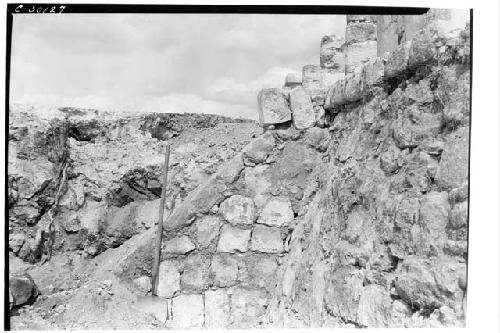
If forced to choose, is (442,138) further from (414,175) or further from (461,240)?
(461,240)

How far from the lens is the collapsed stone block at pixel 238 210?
205 inches

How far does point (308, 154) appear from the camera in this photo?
5293 millimetres

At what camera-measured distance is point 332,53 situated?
6250 millimetres

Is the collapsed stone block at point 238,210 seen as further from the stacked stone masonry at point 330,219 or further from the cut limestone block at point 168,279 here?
the cut limestone block at point 168,279

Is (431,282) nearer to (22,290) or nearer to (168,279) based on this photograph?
(168,279)

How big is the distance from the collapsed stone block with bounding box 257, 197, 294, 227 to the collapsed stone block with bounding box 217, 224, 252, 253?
8.9 inches

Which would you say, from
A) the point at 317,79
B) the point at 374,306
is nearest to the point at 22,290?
the point at 374,306

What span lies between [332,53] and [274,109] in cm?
145

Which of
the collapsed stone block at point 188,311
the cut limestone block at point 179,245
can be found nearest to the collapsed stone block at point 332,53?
the cut limestone block at point 179,245

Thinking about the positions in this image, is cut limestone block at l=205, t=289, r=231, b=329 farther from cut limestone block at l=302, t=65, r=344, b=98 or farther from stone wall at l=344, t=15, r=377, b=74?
stone wall at l=344, t=15, r=377, b=74

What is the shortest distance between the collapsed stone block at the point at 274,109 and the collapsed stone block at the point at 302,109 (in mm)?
100

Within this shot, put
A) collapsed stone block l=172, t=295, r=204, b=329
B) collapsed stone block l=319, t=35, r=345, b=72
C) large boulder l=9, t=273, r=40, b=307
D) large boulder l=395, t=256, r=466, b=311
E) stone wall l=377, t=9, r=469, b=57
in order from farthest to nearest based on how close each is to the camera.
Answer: collapsed stone block l=319, t=35, r=345, b=72, collapsed stone block l=172, t=295, r=204, b=329, large boulder l=9, t=273, r=40, b=307, stone wall l=377, t=9, r=469, b=57, large boulder l=395, t=256, r=466, b=311

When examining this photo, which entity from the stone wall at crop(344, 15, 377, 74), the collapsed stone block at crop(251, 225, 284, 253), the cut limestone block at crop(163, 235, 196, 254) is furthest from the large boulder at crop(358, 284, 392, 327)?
the stone wall at crop(344, 15, 377, 74)

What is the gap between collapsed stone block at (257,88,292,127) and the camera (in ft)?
17.6
